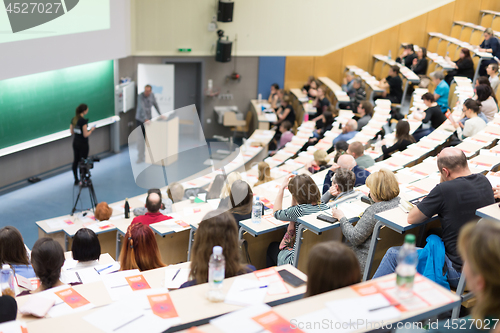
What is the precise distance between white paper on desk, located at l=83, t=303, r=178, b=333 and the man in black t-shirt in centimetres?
923

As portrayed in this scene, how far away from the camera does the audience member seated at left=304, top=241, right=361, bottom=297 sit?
6.73 ft

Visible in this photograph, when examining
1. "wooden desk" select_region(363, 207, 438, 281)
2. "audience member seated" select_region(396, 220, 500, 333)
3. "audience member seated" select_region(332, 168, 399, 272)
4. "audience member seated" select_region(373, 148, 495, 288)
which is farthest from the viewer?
"audience member seated" select_region(332, 168, 399, 272)

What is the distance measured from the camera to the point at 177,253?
4844 millimetres

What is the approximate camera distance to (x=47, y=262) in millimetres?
2867

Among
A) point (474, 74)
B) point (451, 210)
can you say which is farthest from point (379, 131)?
point (451, 210)

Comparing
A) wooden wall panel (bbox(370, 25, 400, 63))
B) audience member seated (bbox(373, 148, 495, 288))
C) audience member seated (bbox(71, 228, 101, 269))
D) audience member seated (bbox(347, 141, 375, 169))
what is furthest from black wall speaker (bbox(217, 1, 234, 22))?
audience member seated (bbox(373, 148, 495, 288))

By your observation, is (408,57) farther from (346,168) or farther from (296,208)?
(296,208)

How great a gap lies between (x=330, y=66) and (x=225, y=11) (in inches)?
135

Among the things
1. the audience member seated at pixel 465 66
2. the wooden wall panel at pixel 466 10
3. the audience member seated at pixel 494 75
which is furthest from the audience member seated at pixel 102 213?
the wooden wall panel at pixel 466 10

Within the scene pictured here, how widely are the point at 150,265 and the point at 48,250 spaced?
0.73 m

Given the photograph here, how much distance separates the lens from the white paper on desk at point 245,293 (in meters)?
2.15

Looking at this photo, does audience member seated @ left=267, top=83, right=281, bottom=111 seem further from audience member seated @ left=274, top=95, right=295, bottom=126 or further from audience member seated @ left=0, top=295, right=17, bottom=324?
audience member seated @ left=0, top=295, right=17, bottom=324

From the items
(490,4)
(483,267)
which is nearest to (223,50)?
(490,4)

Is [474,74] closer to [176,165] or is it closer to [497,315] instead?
[176,165]
